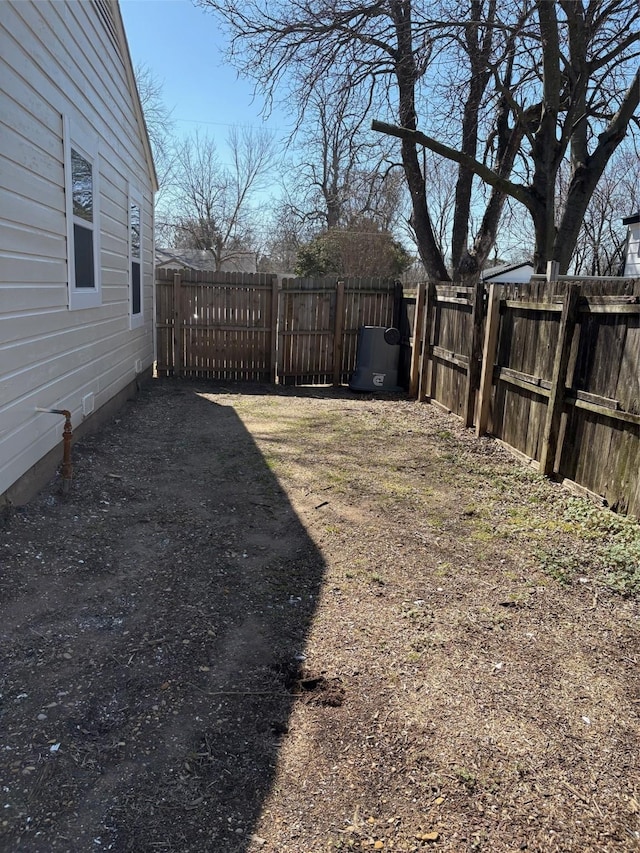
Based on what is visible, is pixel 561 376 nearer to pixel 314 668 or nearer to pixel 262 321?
pixel 314 668

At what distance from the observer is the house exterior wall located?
138 inches

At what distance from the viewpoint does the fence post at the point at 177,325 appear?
1013cm

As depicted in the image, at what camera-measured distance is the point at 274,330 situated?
1041cm

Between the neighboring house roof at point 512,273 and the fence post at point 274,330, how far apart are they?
16.2m

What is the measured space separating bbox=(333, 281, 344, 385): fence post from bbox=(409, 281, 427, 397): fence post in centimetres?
154

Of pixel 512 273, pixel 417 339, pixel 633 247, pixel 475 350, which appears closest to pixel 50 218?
pixel 475 350

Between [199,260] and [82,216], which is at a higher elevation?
[199,260]

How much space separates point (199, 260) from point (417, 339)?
34.7m

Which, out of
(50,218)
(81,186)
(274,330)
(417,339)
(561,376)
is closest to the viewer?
(50,218)

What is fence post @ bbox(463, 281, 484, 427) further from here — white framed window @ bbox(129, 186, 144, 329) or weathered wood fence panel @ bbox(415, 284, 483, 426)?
white framed window @ bbox(129, 186, 144, 329)

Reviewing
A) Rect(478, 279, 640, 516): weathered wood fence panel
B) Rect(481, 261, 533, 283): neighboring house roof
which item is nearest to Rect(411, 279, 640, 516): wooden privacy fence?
Rect(478, 279, 640, 516): weathered wood fence panel

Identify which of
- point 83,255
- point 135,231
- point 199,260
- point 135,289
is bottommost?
point 135,289

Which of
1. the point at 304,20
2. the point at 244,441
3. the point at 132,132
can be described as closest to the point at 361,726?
the point at 244,441

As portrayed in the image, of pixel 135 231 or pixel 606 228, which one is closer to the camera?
pixel 135 231
